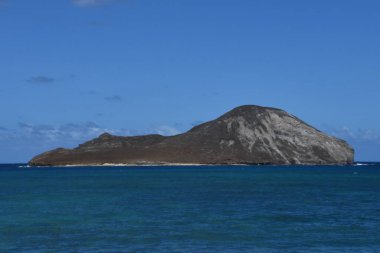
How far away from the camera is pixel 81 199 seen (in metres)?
95.9

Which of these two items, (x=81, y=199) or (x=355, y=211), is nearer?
(x=355, y=211)

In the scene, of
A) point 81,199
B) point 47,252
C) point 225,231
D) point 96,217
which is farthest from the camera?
point 81,199

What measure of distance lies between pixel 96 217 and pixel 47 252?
2216 cm

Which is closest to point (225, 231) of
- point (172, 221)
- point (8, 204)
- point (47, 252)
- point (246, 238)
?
point (246, 238)

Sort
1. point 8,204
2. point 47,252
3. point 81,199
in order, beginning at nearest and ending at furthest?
1. point 47,252
2. point 8,204
3. point 81,199

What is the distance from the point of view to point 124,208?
260 ft

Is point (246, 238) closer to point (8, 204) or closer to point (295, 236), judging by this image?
point (295, 236)

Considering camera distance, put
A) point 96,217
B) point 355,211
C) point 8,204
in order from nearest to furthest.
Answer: point 96,217
point 355,211
point 8,204

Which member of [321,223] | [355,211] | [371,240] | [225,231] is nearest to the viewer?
[371,240]

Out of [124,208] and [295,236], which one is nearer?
[295,236]

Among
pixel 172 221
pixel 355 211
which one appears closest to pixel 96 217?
pixel 172 221

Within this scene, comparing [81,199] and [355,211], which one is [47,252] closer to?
[355,211]

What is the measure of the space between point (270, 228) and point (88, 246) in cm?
1652

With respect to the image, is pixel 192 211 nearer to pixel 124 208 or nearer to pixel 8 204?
pixel 124 208
